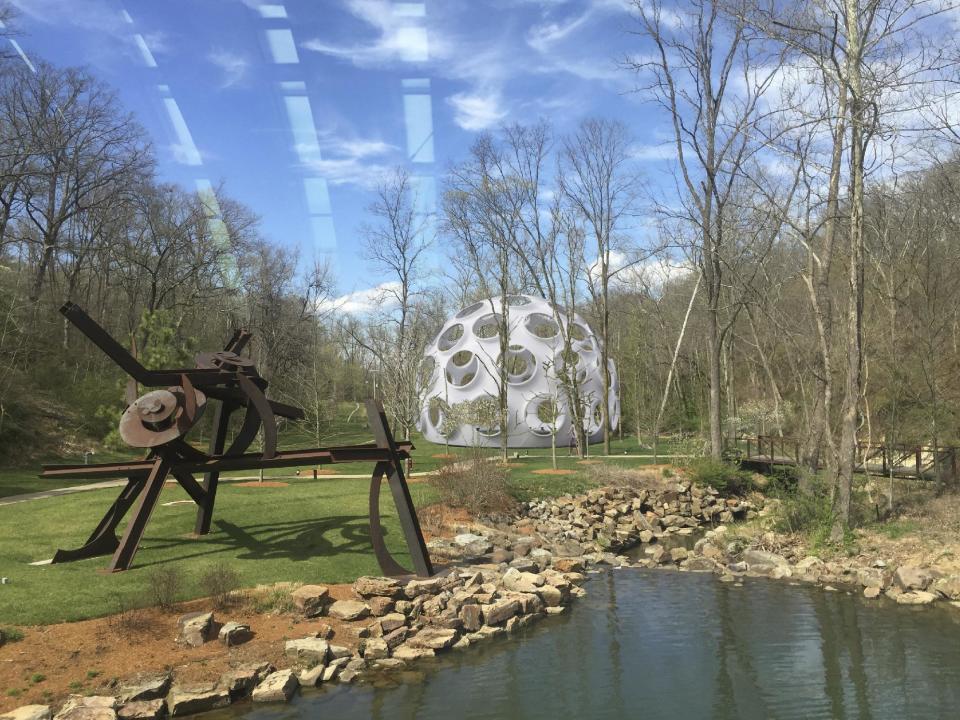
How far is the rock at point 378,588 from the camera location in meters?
9.57

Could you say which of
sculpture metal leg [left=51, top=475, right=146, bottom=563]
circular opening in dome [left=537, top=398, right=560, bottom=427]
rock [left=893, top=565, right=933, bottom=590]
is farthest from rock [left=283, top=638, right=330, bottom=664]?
circular opening in dome [left=537, top=398, right=560, bottom=427]

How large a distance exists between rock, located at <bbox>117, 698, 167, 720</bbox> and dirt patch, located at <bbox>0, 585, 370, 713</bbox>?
1.23 ft

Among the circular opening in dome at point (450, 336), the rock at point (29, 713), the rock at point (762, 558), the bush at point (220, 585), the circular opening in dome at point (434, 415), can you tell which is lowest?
the rock at point (762, 558)

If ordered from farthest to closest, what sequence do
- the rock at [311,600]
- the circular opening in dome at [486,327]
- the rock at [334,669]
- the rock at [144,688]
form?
the circular opening in dome at [486,327], the rock at [311,600], the rock at [334,669], the rock at [144,688]

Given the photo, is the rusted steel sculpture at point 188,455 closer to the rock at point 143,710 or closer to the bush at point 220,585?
the bush at point 220,585

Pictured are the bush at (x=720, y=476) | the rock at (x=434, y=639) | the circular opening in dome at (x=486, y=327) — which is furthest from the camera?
the circular opening in dome at (x=486, y=327)

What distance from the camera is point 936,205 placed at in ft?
71.3

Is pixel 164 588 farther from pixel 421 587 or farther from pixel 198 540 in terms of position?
pixel 421 587

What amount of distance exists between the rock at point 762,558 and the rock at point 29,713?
1159 cm

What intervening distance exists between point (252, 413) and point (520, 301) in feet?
73.1

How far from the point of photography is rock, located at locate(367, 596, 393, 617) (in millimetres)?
9125

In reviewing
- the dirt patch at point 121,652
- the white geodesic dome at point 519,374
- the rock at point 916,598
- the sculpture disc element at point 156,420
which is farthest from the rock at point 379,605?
the white geodesic dome at point 519,374

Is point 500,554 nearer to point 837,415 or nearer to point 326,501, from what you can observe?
point 326,501

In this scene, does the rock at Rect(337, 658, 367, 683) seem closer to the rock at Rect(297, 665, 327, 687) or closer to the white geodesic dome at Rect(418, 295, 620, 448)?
the rock at Rect(297, 665, 327, 687)
